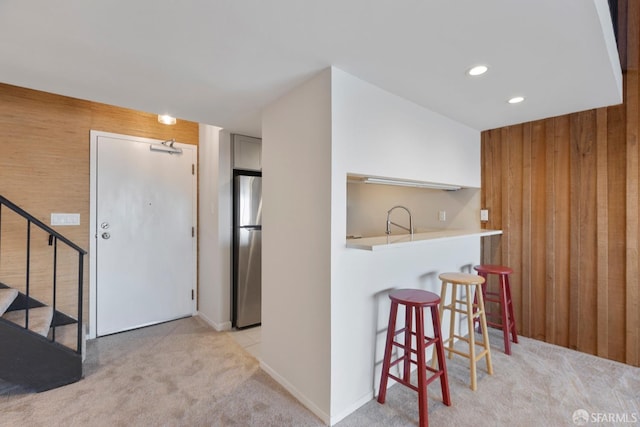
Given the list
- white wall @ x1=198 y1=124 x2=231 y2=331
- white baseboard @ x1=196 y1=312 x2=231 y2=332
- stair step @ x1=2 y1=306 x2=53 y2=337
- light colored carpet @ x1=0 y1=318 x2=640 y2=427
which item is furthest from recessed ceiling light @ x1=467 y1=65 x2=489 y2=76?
stair step @ x1=2 y1=306 x2=53 y2=337

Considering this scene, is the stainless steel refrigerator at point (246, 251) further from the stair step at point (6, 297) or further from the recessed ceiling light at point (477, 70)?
the recessed ceiling light at point (477, 70)

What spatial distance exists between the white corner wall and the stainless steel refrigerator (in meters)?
0.92

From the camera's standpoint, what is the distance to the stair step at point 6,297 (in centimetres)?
210

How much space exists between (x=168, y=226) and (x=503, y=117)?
146 inches

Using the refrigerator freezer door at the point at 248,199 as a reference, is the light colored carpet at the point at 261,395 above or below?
below

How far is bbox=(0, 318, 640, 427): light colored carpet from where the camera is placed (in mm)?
1829

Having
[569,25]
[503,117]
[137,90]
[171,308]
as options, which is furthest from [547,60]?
[171,308]

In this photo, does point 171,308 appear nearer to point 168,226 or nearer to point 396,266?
point 168,226

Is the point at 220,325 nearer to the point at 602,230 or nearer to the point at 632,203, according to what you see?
the point at 602,230

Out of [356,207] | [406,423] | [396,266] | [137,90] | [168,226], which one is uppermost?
[137,90]

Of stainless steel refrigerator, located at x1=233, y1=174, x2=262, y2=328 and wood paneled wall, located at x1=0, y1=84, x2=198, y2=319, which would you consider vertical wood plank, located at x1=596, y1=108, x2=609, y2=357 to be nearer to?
stainless steel refrigerator, located at x1=233, y1=174, x2=262, y2=328

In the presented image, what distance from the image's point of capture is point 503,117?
9.10 feet

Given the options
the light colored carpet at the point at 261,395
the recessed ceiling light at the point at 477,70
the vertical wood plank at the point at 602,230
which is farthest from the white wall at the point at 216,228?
the vertical wood plank at the point at 602,230

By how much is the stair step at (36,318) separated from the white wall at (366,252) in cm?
219
